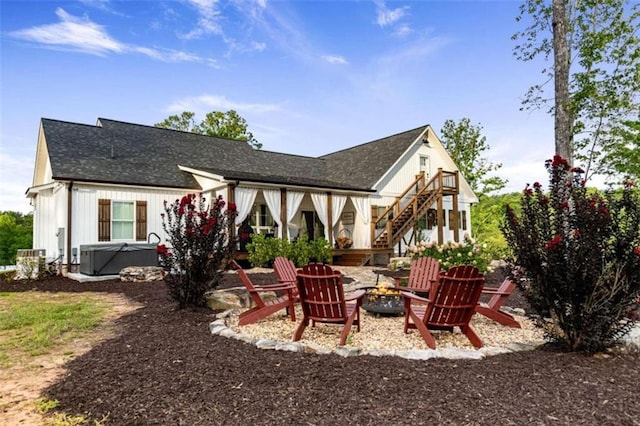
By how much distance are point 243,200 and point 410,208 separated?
8.47 m

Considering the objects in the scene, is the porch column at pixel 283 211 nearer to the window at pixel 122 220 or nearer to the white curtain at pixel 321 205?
the white curtain at pixel 321 205

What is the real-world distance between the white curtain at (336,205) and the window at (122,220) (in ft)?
22.8

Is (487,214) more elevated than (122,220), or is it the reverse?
→ (487,214)

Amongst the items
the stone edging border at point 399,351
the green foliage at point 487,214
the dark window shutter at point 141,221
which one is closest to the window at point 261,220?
the dark window shutter at point 141,221

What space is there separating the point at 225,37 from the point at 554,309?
39.8 ft

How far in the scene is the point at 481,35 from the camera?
493 inches

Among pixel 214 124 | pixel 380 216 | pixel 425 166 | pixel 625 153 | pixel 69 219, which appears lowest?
pixel 69 219

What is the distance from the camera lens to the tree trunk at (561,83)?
8969 millimetres

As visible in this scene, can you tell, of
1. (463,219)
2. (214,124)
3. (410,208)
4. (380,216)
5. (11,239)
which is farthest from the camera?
(214,124)

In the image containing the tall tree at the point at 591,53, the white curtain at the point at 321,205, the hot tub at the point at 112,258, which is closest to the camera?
the tall tree at the point at 591,53

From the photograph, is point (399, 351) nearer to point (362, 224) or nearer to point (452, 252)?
point (452, 252)

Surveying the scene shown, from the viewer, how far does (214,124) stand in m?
31.5

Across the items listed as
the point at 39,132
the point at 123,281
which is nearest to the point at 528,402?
the point at 123,281

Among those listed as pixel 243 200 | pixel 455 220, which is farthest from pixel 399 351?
pixel 455 220
